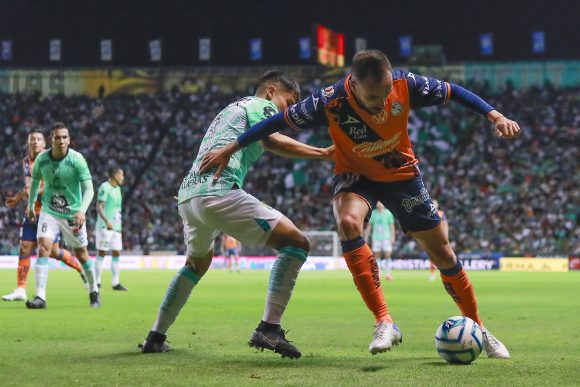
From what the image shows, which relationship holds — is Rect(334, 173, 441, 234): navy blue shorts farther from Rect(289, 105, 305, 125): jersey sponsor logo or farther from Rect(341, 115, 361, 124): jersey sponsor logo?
Rect(289, 105, 305, 125): jersey sponsor logo

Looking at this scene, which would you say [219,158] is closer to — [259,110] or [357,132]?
[259,110]

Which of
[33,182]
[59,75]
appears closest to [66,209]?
[33,182]

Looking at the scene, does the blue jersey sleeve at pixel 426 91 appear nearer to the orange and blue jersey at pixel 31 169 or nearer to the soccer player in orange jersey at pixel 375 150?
the soccer player in orange jersey at pixel 375 150

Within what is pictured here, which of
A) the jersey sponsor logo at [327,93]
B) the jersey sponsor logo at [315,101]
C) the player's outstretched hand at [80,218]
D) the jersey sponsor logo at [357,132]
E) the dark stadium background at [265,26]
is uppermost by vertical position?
the dark stadium background at [265,26]

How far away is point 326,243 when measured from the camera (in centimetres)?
4572

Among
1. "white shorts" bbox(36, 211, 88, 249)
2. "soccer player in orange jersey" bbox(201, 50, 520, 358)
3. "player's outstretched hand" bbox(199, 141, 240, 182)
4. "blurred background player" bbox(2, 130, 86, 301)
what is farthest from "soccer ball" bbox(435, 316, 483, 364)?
"blurred background player" bbox(2, 130, 86, 301)

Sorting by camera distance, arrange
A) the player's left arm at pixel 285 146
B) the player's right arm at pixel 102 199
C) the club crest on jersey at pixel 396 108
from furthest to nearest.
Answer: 1. the player's right arm at pixel 102 199
2. the player's left arm at pixel 285 146
3. the club crest on jersey at pixel 396 108

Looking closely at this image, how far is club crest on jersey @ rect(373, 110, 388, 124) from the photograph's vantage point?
24.0 feet

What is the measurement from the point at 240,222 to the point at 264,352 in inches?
57.4

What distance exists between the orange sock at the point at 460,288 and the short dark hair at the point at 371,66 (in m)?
1.98

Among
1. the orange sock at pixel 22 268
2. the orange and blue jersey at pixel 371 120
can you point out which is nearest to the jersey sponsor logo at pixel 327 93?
the orange and blue jersey at pixel 371 120

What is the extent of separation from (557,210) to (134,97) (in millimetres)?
26651

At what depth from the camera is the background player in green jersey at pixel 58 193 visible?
13883 mm

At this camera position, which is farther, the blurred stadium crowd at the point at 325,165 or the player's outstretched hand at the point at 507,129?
the blurred stadium crowd at the point at 325,165
